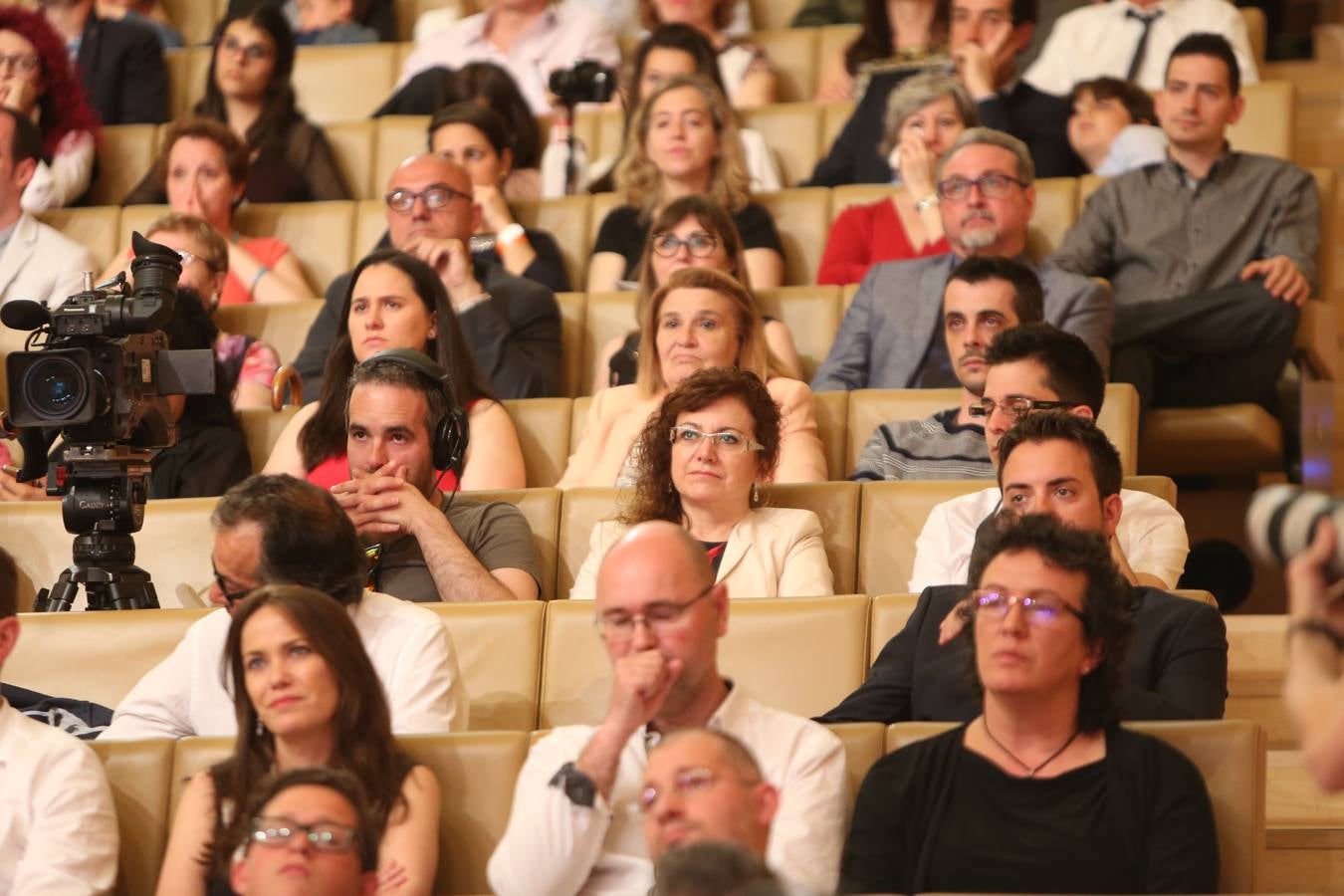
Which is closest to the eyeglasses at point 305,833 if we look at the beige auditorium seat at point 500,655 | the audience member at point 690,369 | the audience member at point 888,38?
the beige auditorium seat at point 500,655

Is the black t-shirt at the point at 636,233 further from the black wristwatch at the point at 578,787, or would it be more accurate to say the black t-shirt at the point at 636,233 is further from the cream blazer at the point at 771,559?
the black wristwatch at the point at 578,787

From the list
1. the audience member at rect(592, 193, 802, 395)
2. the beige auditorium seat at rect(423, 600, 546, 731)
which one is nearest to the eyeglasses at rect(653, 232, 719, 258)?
the audience member at rect(592, 193, 802, 395)

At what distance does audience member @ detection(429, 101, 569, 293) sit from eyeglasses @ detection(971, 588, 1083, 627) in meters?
2.34

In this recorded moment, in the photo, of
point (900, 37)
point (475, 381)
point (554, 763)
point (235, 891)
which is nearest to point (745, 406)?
point (475, 381)

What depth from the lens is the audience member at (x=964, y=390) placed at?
138 inches

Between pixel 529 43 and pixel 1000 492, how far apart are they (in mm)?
2802

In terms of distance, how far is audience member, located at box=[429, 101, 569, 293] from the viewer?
15.2ft

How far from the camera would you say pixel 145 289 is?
123 inches

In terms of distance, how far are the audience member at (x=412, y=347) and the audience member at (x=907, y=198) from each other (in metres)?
1.08

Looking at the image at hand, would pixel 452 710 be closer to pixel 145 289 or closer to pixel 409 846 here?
pixel 409 846

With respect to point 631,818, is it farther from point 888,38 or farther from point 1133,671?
point 888,38

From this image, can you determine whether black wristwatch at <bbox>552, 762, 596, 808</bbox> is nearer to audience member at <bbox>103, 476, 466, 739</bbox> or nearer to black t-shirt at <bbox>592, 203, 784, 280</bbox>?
audience member at <bbox>103, 476, 466, 739</bbox>

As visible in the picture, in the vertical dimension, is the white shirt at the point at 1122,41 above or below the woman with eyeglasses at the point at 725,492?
above

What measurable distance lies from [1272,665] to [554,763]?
1.40m
